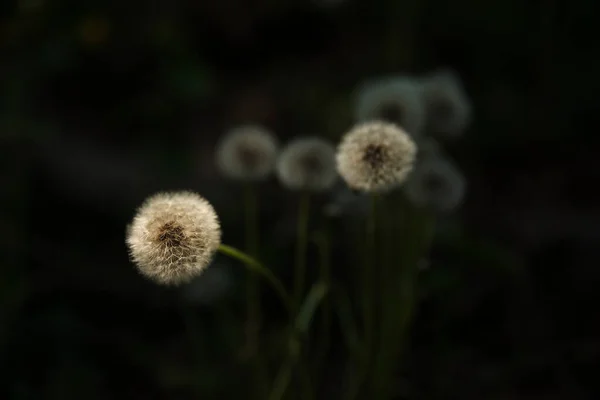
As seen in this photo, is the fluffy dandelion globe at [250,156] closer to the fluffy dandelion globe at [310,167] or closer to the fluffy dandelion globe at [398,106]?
the fluffy dandelion globe at [310,167]

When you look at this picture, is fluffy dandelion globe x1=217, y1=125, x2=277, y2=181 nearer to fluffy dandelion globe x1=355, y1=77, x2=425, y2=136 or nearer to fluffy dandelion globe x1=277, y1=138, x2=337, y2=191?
fluffy dandelion globe x1=277, y1=138, x2=337, y2=191

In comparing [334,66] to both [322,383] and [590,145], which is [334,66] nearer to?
[590,145]

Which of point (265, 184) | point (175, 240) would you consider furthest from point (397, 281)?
point (265, 184)

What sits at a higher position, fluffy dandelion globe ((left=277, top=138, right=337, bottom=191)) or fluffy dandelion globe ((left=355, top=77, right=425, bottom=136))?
fluffy dandelion globe ((left=355, top=77, right=425, bottom=136))

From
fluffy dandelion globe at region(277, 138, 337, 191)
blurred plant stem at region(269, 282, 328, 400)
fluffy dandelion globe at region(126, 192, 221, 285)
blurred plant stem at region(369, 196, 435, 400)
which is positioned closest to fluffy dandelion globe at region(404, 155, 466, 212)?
blurred plant stem at region(369, 196, 435, 400)

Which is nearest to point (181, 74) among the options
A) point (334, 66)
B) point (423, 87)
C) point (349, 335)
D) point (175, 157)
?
point (175, 157)
